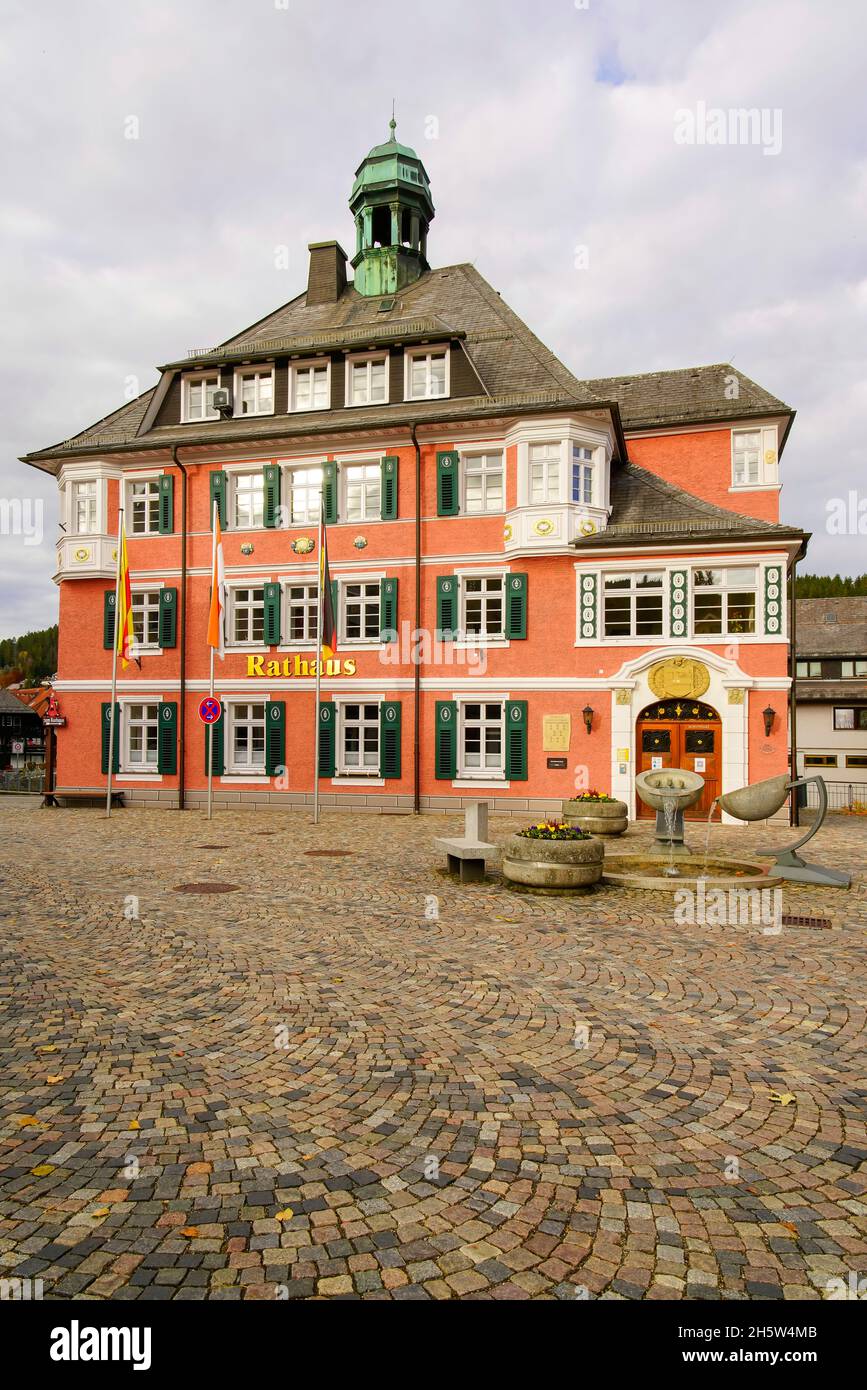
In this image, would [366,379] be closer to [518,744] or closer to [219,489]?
[219,489]

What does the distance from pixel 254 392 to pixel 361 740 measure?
11.8 metres

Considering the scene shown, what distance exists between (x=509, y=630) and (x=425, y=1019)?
17.0 meters

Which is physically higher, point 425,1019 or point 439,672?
point 439,672

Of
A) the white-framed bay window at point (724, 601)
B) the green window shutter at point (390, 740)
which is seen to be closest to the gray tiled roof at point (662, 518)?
the white-framed bay window at point (724, 601)

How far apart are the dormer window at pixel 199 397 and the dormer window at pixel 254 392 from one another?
80cm

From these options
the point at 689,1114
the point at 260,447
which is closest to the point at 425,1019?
the point at 689,1114

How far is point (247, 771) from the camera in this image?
23.9 meters

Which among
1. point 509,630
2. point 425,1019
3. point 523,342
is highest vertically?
point 523,342

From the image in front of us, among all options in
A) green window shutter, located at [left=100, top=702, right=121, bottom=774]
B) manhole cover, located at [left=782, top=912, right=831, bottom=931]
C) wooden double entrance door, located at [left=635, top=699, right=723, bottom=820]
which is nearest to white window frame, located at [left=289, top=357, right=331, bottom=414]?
green window shutter, located at [left=100, top=702, right=121, bottom=774]

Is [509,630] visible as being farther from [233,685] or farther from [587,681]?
[233,685]

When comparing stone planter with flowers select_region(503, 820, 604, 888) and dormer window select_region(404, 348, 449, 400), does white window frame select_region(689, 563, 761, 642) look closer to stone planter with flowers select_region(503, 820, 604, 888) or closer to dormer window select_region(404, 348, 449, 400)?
dormer window select_region(404, 348, 449, 400)

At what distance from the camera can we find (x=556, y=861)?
34.0ft

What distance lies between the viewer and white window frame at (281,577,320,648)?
23688 millimetres
